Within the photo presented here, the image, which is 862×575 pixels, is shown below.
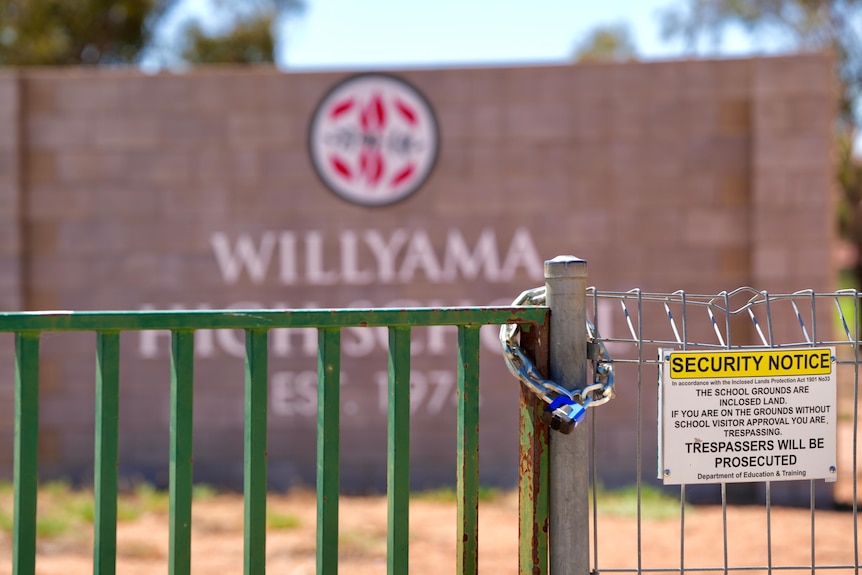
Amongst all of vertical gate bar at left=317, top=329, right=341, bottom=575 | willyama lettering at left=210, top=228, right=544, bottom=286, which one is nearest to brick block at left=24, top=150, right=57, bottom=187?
willyama lettering at left=210, top=228, right=544, bottom=286

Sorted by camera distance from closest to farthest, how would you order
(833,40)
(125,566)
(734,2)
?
(125,566)
(833,40)
(734,2)

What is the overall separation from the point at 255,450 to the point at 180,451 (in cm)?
20

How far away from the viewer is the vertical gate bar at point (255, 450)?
2.58 metres

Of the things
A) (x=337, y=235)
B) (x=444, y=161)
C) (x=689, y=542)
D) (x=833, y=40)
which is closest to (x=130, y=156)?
(x=337, y=235)

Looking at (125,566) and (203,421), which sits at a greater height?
(203,421)

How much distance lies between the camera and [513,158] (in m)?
7.78

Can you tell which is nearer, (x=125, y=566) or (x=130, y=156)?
(x=125, y=566)

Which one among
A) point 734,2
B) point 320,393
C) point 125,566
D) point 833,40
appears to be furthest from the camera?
point 734,2

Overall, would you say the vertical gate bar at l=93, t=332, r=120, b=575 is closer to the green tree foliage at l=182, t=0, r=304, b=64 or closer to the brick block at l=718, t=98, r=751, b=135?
the brick block at l=718, t=98, r=751, b=135

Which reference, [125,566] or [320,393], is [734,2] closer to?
[125,566]

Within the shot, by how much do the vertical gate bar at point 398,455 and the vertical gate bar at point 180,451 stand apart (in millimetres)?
535

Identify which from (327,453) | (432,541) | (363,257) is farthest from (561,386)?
(363,257)

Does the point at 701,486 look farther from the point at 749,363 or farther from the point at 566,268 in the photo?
the point at 566,268

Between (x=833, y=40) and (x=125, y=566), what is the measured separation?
22.6 meters
